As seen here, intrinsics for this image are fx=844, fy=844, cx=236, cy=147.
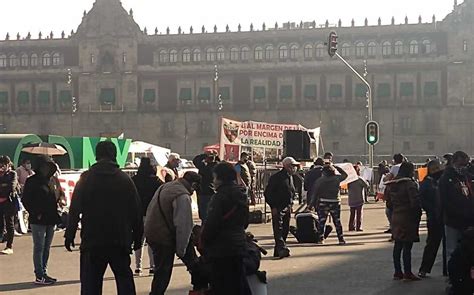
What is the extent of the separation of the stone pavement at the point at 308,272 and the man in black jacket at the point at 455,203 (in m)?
0.73

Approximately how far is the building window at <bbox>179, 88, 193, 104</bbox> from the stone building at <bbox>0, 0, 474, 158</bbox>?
0.38 feet

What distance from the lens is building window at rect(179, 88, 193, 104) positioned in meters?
79.3

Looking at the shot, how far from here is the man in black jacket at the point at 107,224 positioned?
7516 mm

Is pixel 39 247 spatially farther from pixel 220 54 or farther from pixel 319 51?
pixel 220 54

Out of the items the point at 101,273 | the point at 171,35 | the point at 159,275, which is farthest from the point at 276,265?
the point at 171,35

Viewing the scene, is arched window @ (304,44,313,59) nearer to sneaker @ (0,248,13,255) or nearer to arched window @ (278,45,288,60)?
arched window @ (278,45,288,60)

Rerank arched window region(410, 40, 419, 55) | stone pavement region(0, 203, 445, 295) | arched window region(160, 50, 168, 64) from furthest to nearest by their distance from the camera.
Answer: arched window region(160, 50, 168, 64), arched window region(410, 40, 419, 55), stone pavement region(0, 203, 445, 295)

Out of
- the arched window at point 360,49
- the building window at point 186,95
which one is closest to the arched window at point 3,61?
the building window at point 186,95

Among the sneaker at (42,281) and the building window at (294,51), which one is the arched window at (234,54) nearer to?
the building window at (294,51)

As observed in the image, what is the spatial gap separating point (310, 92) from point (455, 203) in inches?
2657

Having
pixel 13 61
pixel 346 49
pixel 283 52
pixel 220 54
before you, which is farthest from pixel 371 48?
pixel 13 61

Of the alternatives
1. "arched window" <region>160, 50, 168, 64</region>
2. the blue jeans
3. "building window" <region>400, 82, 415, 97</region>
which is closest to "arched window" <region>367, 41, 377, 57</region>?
"building window" <region>400, 82, 415, 97</region>

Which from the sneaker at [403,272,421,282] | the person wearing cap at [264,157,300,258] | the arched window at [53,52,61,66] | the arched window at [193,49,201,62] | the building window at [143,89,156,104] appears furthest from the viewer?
the arched window at [53,52,61,66]

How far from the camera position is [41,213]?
1084 cm
